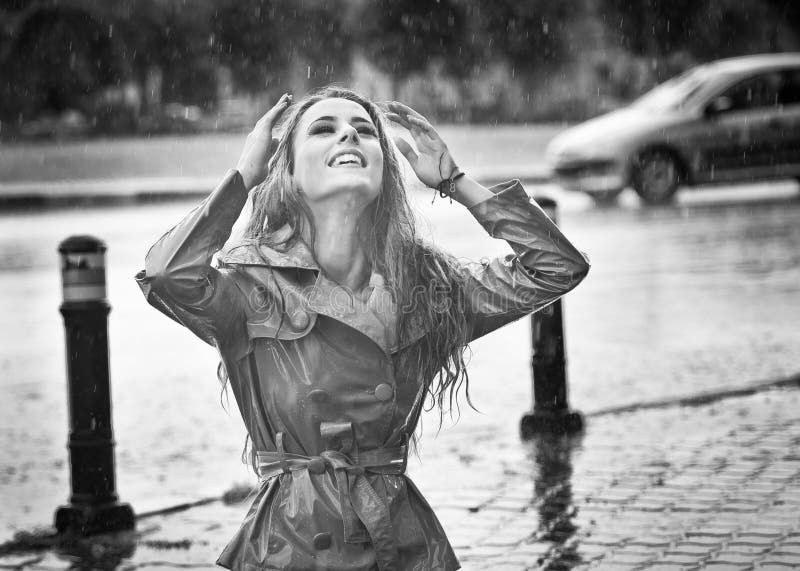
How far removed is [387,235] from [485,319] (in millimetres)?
294

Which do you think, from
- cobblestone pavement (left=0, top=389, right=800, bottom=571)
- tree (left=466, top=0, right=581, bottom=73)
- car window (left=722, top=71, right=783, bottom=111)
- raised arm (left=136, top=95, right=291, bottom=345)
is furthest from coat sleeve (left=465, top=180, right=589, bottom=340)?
tree (left=466, top=0, right=581, bottom=73)

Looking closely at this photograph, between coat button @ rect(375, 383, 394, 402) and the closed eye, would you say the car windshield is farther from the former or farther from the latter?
coat button @ rect(375, 383, 394, 402)

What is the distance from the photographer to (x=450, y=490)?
6.06 m

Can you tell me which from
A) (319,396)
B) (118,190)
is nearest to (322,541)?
(319,396)

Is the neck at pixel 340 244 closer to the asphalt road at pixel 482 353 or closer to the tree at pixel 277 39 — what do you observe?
the asphalt road at pixel 482 353

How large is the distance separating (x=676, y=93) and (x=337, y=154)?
1866 cm

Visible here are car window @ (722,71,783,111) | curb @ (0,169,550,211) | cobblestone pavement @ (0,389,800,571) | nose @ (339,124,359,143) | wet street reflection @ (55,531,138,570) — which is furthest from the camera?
curb @ (0,169,550,211)

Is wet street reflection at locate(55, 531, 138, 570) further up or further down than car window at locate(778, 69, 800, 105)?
further down

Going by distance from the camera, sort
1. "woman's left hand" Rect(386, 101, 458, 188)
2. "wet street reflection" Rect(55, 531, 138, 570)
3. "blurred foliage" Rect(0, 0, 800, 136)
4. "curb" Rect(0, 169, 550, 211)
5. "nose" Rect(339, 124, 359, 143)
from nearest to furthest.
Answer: "nose" Rect(339, 124, 359, 143) < "woman's left hand" Rect(386, 101, 458, 188) < "wet street reflection" Rect(55, 531, 138, 570) < "curb" Rect(0, 169, 550, 211) < "blurred foliage" Rect(0, 0, 800, 136)

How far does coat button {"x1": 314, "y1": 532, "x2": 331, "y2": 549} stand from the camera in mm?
2932

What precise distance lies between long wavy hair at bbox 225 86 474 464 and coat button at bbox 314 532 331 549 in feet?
1.25

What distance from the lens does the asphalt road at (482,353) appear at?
7.02m

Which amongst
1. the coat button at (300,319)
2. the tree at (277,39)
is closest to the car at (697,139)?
the coat button at (300,319)

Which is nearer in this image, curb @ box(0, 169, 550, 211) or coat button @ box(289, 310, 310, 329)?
coat button @ box(289, 310, 310, 329)
